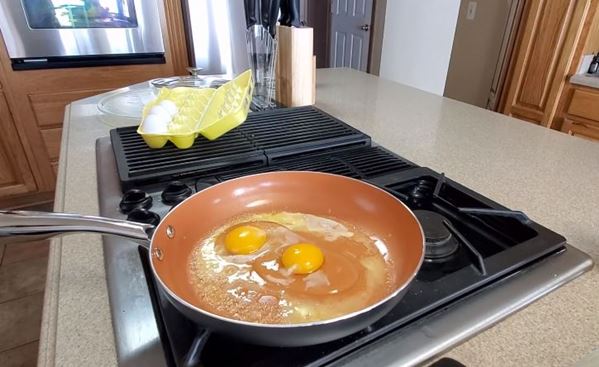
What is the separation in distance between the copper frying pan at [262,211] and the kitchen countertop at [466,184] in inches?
3.8

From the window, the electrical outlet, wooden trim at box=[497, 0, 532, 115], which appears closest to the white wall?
the electrical outlet

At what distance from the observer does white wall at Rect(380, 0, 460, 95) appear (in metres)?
2.42

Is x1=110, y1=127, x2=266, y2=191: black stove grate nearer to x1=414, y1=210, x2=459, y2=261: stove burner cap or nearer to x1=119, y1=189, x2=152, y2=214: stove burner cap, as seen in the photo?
x1=119, y1=189, x2=152, y2=214: stove burner cap

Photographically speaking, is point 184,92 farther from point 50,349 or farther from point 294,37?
point 50,349

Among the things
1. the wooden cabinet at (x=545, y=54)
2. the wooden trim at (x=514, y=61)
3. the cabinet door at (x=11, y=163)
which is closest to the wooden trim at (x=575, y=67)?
the wooden cabinet at (x=545, y=54)

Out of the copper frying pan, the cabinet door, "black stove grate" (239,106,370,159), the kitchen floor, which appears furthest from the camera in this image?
the cabinet door

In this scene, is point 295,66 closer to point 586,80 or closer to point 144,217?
point 144,217

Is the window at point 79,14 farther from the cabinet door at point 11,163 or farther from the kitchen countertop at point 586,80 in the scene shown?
the kitchen countertop at point 586,80

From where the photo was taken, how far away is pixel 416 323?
1.20ft

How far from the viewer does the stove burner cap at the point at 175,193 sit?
0.57 m

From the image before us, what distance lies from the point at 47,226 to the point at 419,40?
2678 mm

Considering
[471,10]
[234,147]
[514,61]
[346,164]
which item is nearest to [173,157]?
[234,147]

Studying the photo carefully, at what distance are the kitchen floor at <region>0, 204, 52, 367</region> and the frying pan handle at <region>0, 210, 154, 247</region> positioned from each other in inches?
41.7

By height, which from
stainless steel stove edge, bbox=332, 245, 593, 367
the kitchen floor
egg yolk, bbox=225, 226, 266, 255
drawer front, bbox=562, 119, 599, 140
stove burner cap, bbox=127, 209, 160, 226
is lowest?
the kitchen floor
